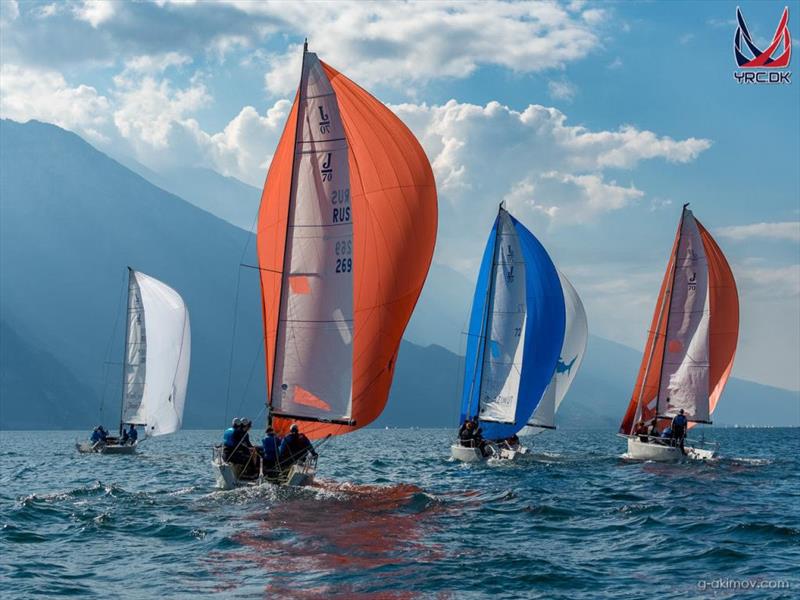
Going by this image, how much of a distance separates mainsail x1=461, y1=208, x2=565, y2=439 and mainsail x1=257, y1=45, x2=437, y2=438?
1464 centimetres

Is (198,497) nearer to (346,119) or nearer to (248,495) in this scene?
(248,495)

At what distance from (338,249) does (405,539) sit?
8.46 m

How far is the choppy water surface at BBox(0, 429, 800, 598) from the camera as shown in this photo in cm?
1407

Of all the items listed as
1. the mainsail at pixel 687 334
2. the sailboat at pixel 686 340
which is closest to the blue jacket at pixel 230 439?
the sailboat at pixel 686 340

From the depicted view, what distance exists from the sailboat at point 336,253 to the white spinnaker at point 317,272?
25mm

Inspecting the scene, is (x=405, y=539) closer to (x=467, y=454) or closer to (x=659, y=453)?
(x=467, y=454)

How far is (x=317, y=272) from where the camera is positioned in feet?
77.8

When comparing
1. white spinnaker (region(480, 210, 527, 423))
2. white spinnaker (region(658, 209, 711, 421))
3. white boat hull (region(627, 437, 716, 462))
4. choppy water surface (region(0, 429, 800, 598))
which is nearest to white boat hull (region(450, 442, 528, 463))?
white spinnaker (region(480, 210, 527, 423))

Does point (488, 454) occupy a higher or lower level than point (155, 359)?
lower

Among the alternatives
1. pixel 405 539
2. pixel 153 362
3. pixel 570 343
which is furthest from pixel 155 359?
pixel 405 539

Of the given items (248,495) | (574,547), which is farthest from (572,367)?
(574,547)

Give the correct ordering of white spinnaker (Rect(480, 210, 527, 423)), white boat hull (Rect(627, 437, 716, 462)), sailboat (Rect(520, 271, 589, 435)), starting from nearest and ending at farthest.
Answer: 1. white boat hull (Rect(627, 437, 716, 462))
2. white spinnaker (Rect(480, 210, 527, 423))
3. sailboat (Rect(520, 271, 589, 435))
